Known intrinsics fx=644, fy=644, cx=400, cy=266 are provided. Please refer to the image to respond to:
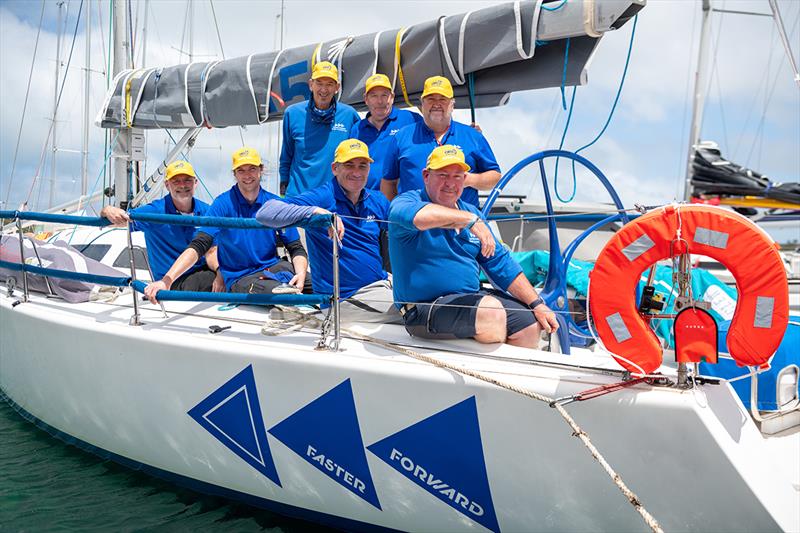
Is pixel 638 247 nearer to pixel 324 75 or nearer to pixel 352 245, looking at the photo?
pixel 352 245

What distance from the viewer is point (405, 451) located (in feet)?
8.45

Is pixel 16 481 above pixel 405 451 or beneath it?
beneath

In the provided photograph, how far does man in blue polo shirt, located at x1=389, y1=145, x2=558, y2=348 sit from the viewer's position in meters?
2.75

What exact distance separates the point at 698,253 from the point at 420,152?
1.90 meters

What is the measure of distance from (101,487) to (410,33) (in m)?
3.45

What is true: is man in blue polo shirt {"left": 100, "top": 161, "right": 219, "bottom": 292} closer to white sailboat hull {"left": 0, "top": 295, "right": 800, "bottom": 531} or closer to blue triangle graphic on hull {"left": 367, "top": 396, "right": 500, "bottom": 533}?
white sailboat hull {"left": 0, "top": 295, "right": 800, "bottom": 531}

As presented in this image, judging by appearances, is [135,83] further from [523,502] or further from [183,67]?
[523,502]

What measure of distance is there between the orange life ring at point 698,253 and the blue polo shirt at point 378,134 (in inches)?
80.2

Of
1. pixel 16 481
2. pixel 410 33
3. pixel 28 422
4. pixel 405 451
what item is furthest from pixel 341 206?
pixel 28 422

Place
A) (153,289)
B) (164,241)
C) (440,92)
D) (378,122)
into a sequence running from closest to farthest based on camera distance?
(153,289) < (440,92) < (164,241) < (378,122)

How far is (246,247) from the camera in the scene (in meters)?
3.71

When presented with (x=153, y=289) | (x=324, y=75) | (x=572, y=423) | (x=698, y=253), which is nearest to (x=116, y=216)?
(x=153, y=289)

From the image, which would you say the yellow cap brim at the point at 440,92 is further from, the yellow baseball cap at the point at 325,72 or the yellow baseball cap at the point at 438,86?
the yellow baseball cap at the point at 325,72

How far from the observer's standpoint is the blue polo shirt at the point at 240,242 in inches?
145
